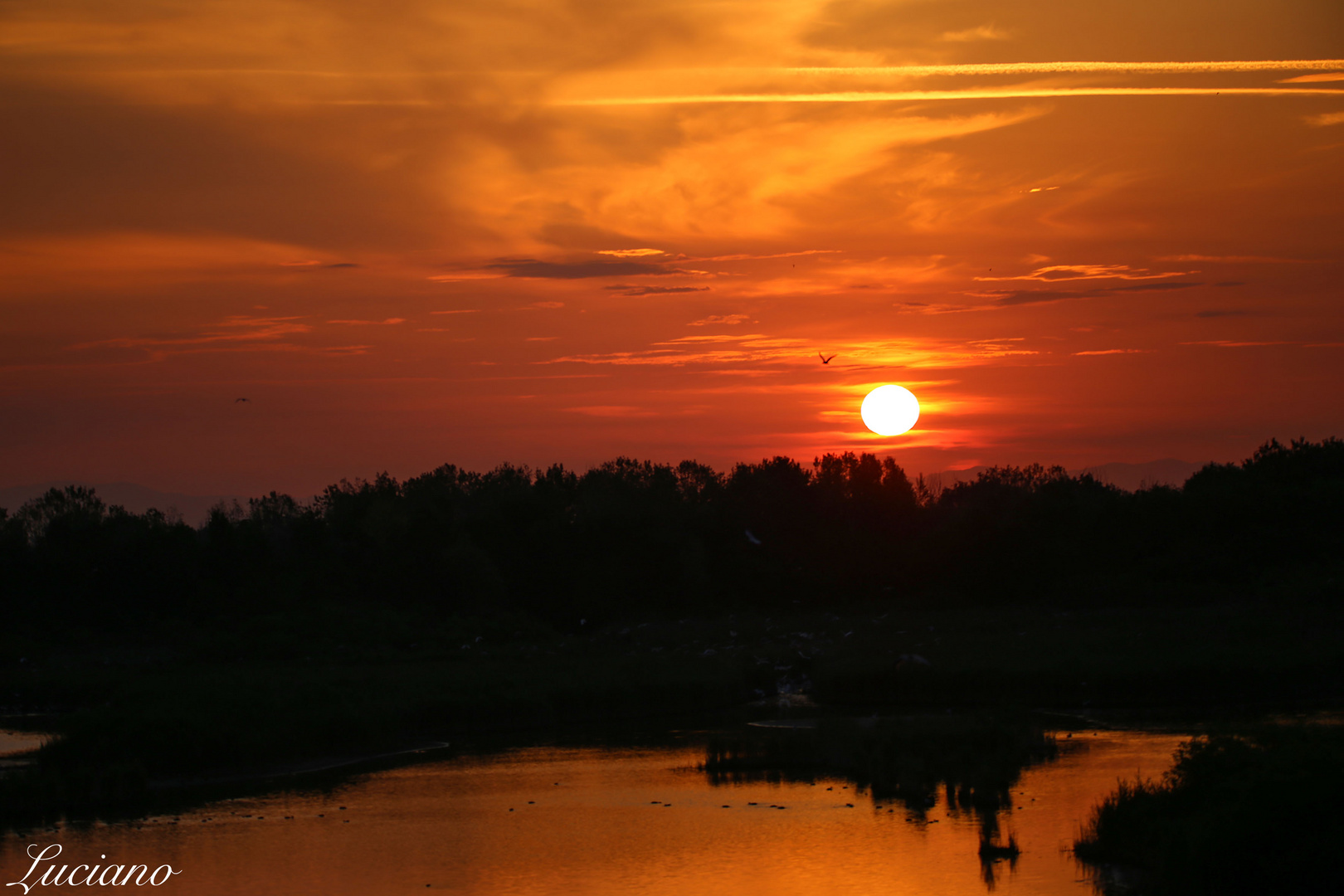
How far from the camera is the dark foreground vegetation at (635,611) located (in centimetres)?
3669

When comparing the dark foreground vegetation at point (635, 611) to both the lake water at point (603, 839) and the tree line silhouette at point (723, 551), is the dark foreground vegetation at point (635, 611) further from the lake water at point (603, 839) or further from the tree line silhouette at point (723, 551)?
the lake water at point (603, 839)

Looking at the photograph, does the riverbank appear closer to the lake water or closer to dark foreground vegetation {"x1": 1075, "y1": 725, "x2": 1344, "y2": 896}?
the lake water

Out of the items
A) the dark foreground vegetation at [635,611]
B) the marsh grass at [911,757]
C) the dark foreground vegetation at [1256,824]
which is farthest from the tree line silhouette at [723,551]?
the dark foreground vegetation at [1256,824]

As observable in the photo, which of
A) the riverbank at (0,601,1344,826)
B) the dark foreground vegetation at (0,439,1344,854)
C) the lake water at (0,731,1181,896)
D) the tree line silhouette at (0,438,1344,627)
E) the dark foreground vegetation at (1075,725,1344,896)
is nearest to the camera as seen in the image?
the dark foreground vegetation at (1075,725,1344,896)

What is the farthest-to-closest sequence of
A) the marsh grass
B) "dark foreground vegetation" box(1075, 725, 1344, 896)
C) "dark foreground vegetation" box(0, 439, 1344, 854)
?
"dark foreground vegetation" box(0, 439, 1344, 854) → the marsh grass → "dark foreground vegetation" box(1075, 725, 1344, 896)

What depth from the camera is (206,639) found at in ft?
179

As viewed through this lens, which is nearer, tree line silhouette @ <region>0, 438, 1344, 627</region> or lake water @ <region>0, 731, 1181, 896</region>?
lake water @ <region>0, 731, 1181, 896</region>

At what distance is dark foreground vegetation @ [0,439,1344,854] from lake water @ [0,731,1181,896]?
4754 mm

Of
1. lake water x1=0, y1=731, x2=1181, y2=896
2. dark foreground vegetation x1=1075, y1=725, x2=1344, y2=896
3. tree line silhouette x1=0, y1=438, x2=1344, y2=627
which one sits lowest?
lake water x1=0, y1=731, x2=1181, y2=896

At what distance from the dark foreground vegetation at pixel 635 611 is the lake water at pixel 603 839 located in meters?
4.75

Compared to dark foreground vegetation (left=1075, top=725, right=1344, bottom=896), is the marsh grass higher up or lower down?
lower down

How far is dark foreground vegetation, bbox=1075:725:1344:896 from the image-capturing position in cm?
1549

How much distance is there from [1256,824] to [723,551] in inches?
2131

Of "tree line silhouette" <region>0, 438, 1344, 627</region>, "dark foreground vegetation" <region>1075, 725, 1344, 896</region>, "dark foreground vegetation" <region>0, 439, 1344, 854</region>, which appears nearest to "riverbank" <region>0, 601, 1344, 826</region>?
"dark foreground vegetation" <region>0, 439, 1344, 854</region>
